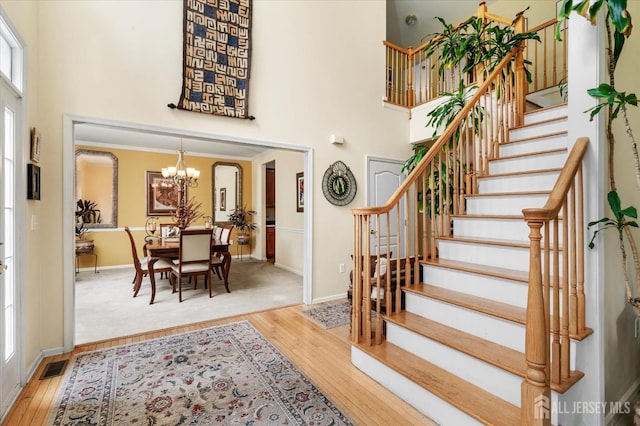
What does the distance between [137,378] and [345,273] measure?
2.65 metres

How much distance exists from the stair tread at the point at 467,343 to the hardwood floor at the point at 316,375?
446mm

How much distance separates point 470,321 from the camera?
195 centimetres

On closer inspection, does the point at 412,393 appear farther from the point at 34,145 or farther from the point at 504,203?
A: the point at 34,145

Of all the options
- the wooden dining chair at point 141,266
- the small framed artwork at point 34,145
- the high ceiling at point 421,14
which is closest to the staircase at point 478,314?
the small framed artwork at point 34,145

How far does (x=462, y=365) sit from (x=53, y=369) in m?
2.95

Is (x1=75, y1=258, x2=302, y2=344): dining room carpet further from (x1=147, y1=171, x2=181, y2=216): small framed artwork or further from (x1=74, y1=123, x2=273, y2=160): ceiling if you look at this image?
(x1=74, y1=123, x2=273, y2=160): ceiling

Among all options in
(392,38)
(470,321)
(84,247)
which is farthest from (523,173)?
(84,247)

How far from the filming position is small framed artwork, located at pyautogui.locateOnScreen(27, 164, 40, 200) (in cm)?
216

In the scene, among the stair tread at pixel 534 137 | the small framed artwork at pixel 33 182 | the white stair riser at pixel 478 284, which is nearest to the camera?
the white stair riser at pixel 478 284

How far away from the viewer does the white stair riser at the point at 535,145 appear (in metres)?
2.78

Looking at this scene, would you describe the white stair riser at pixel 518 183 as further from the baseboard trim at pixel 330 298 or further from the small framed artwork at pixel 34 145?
the small framed artwork at pixel 34 145

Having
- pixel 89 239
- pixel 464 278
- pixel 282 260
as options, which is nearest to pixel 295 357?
pixel 464 278

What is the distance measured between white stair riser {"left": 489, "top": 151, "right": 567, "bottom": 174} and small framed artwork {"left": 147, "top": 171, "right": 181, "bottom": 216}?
6183 millimetres

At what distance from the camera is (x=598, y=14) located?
62.6 inches
